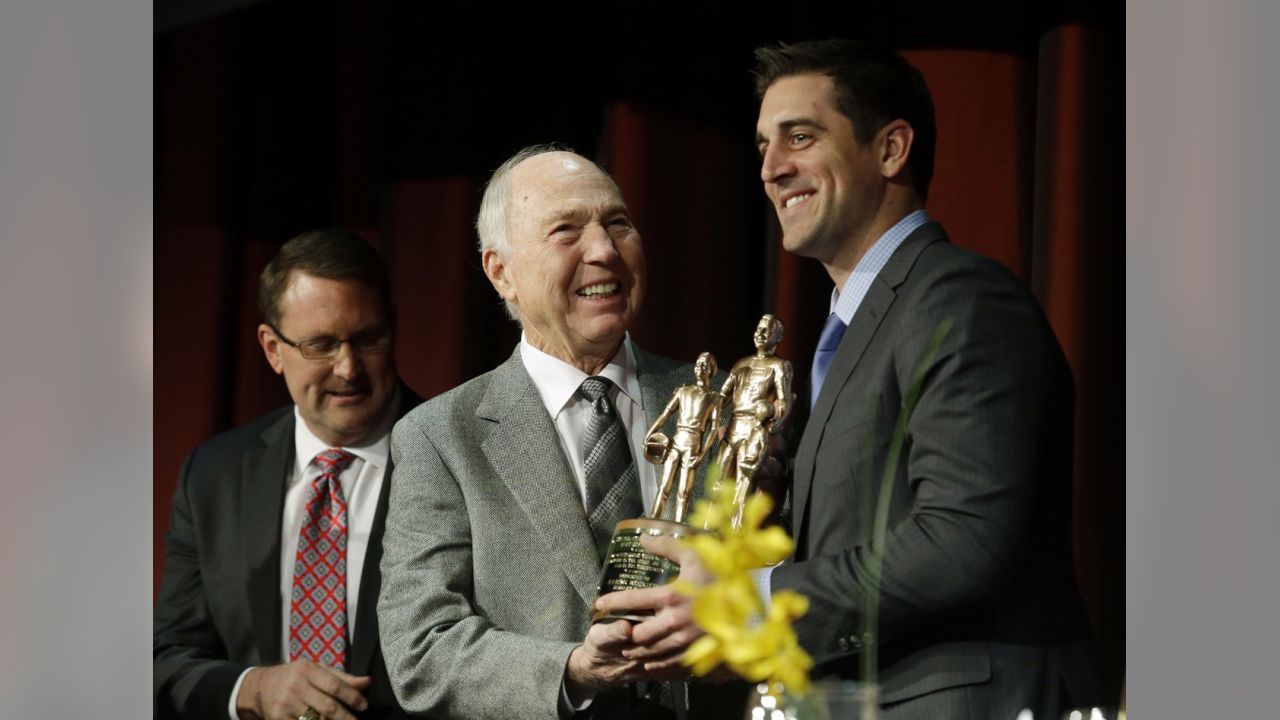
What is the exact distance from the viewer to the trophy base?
205 cm

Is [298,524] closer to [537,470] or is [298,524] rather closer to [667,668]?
[537,470]

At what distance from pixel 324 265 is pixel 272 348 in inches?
6.0

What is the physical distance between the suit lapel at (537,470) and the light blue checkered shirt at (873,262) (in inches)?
18.4

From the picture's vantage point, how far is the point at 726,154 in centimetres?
229

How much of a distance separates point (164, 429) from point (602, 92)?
0.88 meters

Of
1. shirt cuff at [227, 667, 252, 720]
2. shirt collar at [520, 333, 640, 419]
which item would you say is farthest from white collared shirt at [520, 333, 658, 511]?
shirt cuff at [227, 667, 252, 720]

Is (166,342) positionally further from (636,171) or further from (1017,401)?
(1017,401)

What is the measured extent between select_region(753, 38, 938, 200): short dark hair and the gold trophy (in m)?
0.30

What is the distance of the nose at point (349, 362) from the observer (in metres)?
2.40

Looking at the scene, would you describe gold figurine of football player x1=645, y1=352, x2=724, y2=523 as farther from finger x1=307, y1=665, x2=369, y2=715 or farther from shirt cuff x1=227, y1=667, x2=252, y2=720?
shirt cuff x1=227, y1=667, x2=252, y2=720

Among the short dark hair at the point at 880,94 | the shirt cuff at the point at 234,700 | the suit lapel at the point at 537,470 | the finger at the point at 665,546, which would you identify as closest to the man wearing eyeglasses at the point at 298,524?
the shirt cuff at the point at 234,700

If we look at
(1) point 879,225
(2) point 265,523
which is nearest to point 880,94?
(1) point 879,225

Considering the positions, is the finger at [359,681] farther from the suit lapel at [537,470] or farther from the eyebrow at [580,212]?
the eyebrow at [580,212]
